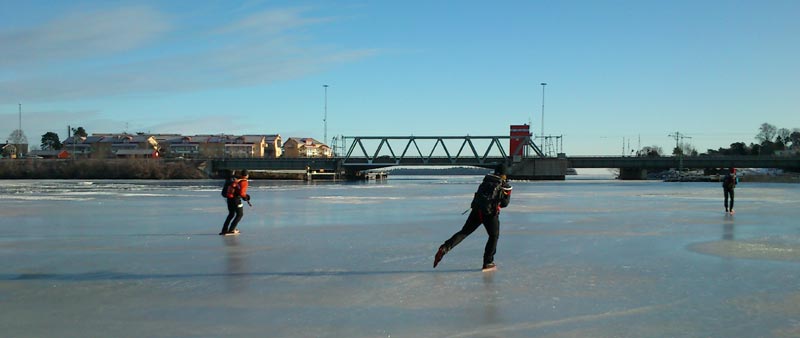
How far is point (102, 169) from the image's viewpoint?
260ft

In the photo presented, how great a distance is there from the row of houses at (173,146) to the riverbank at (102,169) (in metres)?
41.8

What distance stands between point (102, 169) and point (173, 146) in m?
64.9

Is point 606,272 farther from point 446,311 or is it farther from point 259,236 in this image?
point 259,236

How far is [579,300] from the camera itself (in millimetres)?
6418

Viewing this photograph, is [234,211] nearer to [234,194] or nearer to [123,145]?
[234,194]

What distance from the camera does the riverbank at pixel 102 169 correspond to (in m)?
77.1

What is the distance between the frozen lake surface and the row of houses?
115 meters

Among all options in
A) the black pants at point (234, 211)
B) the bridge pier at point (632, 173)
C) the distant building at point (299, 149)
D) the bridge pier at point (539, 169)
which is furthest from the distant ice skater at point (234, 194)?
the distant building at point (299, 149)

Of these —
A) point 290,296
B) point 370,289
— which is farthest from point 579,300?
point 290,296

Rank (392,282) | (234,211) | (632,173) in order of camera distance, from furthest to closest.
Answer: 1. (632,173)
2. (234,211)
3. (392,282)

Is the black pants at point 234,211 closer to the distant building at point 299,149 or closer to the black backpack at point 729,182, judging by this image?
→ the black backpack at point 729,182

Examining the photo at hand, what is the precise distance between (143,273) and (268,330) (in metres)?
3.44

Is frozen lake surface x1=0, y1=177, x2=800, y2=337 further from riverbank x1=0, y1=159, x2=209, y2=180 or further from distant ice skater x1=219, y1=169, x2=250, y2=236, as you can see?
riverbank x1=0, y1=159, x2=209, y2=180

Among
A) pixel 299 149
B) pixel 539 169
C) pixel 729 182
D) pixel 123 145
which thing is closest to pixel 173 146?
pixel 123 145
